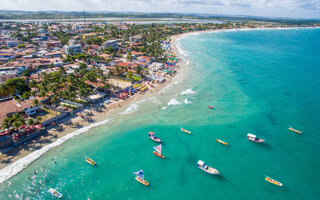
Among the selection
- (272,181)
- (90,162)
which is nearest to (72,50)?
(90,162)

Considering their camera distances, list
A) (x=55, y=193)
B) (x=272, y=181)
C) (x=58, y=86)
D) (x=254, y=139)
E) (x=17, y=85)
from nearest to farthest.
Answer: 1. (x=55, y=193)
2. (x=272, y=181)
3. (x=254, y=139)
4. (x=17, y=85)
5. (x=58, y=86)

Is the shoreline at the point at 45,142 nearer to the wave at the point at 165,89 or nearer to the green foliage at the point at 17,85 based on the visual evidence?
the wave at the point at 165,89

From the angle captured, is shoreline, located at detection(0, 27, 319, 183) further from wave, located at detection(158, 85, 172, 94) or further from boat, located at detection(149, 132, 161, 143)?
boat, located at detection(149, 132, 161, 143)

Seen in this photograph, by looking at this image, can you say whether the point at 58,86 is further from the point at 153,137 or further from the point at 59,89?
the point at 153,137

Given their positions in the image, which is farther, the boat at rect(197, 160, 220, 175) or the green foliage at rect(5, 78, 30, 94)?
the green foliage at rect(5, 78, 30, 94)

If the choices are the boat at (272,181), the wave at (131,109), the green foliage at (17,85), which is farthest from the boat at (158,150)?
the green foliage at (17,85)

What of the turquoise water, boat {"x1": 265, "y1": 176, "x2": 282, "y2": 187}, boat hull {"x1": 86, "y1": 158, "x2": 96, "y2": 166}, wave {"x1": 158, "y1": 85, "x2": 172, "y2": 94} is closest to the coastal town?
wave {"x1": 158, "y1": 85, "x2": 172, "y2": 94}

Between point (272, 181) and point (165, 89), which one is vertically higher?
point (165, 89)

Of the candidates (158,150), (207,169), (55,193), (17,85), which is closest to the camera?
(55,193)

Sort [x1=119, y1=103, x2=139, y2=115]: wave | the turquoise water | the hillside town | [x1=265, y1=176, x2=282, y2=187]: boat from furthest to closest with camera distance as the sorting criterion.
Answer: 1. [x1=119, y1=103, x2=139, y2=115]: wave
2. the hillside town
3. [x1=265, y1=176, x2=282, y2=187]: boat
4. the turquoise water
